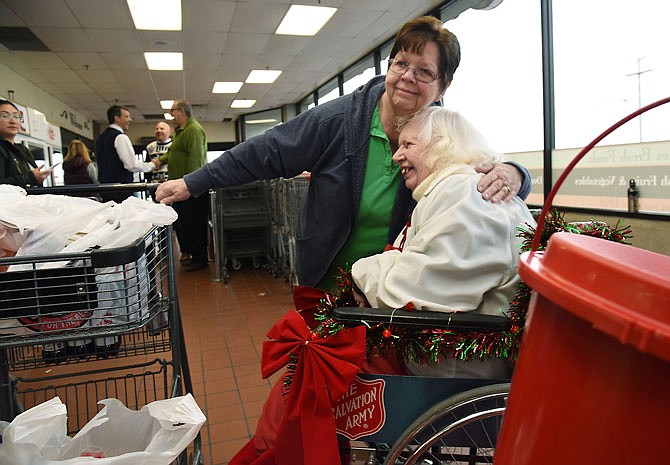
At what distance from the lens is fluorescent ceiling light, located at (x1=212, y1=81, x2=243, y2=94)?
10992 millimetres

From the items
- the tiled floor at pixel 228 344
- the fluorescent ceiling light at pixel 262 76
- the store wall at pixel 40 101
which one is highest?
the fluorescent ceiling light at pixel 262 76

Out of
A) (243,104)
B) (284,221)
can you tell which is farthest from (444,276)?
(243,104)

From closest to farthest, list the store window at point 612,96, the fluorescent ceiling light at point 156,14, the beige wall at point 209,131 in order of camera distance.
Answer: the store window at point 612,96 → the fluorescent ceiling light at point 156,14 → the beige wall at point 209,131

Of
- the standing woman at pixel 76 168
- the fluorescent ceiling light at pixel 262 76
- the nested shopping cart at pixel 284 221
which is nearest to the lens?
the nested shopping cart at pixel 284 221

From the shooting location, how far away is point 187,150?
5727 millimetres

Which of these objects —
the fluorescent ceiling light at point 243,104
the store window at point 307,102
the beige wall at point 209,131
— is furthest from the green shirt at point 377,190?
the beige wall at point 209,131

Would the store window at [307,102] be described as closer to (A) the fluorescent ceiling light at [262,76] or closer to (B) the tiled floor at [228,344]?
(A) the fluorescent ceiling light at [262,76]

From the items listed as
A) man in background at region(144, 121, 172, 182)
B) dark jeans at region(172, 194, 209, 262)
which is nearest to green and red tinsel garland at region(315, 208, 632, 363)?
dark jeans at region(172, 194, 209, 262)

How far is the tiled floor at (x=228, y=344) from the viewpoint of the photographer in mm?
2324

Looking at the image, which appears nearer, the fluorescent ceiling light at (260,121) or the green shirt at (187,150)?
the green shirt at (187,150)

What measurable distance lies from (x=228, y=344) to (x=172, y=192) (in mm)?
1969

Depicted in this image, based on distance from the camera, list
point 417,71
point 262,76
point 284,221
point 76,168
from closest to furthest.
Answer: point 417,71
point 284,221
point 76,168
point 262,76

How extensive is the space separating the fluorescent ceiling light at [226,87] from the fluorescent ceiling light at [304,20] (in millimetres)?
3919

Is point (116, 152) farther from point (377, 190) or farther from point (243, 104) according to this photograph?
point (243, 104)
